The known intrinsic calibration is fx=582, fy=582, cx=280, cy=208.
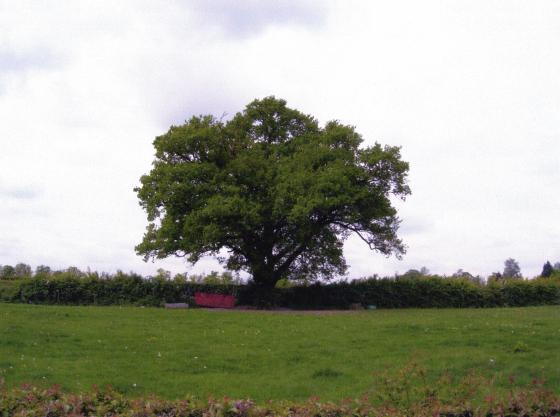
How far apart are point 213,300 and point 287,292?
508 cm

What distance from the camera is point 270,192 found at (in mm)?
32375

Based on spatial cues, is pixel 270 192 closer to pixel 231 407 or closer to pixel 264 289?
pixel 264 289

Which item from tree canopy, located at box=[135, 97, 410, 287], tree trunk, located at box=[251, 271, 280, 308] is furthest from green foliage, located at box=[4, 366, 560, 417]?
tree trunk, located at box=[251, 271, 280, 308]

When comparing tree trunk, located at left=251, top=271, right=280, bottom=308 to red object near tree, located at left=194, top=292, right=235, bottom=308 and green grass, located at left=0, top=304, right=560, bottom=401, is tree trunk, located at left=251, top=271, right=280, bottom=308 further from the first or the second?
green grass, located at left=0, top=304, right=560, bottom=401

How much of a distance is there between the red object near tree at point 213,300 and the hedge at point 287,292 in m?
1.05

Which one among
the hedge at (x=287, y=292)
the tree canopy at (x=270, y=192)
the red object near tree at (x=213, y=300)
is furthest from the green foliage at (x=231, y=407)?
the hedge at (x=287, y=292)

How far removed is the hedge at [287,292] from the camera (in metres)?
34.3

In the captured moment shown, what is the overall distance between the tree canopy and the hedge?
4.47 feet

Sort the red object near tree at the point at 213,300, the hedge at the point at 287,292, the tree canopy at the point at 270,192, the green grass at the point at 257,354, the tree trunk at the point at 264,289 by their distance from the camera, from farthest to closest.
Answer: the tree trunk at the point at 264,289
the hedge at the point at 287,292
the red object near tree at the point at 213,300
the tree canopy at the point at 270,192
the green grass at the point at 257,354

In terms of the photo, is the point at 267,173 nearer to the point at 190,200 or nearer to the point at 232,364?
the point at 190,200

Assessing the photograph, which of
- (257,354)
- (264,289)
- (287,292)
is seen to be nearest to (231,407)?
(257,354)

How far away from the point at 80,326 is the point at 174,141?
1655cm

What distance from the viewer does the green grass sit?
35.3 ft

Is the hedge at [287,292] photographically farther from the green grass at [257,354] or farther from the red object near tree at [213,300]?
the green grass at [257,354]
